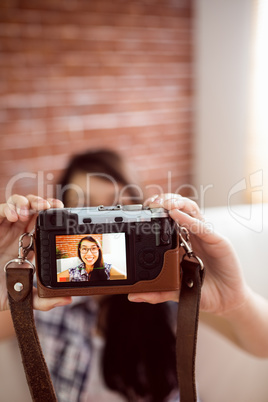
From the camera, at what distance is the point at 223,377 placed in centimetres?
113

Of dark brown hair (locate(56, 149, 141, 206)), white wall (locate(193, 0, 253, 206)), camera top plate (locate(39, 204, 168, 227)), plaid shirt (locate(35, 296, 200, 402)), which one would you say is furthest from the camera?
white wall (locate(193, 0, 253, 206))

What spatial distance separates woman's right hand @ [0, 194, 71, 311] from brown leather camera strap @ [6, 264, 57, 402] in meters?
0.03

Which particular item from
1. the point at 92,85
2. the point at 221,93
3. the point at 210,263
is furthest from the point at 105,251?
the point at 221,93

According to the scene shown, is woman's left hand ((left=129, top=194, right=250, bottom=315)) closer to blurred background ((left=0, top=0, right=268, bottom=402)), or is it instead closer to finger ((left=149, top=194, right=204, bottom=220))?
finger ((left=149, top=194, right=204, bottom=220))

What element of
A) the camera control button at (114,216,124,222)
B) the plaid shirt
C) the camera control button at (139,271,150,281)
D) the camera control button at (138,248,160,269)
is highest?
the camera control button at (114,216,124,222)

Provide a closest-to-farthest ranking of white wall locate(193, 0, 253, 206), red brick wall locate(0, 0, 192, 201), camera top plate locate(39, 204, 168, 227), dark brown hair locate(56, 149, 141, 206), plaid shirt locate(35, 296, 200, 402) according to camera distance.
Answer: camera top plate locate(39, 204, 168, 227) → plaid shirt locate(35, 296, 200, 402) → dark brown hair locate(56, 149, 141, 206) → red brick wall locate(0, 0, 192, 201) → white wall locate(193, 0, 253, 206)

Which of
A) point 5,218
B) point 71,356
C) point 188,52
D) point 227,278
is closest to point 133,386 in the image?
point 71,356

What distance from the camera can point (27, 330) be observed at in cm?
68

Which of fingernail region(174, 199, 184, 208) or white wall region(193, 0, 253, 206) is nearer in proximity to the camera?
fingernail region(174, 199, 184, 208)

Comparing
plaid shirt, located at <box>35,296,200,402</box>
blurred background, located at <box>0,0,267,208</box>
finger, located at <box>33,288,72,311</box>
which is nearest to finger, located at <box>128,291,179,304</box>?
finger, located at <box>33,288,72,311</box>

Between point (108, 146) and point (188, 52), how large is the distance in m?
0.68

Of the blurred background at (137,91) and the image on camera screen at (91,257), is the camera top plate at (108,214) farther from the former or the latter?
the blurred background at (137,91)

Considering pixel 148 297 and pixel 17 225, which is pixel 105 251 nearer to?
pixel 148 297

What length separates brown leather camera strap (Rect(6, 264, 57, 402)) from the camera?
671 millimetres
